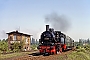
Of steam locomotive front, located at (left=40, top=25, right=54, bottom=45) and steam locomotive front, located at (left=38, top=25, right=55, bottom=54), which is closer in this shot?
steam locomotive front, located at (left=38, top=25, right=55, bottom=54)

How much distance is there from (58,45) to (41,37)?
3.11m

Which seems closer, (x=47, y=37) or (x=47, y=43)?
(x=47, y=43)

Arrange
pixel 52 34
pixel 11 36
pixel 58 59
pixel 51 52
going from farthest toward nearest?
pixel 11 36, pixel 52 34, pixel 51 52, pixel 58 59

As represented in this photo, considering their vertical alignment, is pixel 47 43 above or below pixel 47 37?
below

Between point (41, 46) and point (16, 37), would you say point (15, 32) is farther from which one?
point (41, 46)

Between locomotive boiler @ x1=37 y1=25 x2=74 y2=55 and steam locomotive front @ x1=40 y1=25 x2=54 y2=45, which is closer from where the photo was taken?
locomotive boiler @ x1=37 y1=25 x2=74 y2=55

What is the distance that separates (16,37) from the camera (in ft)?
155

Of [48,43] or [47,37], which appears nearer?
[48,43]

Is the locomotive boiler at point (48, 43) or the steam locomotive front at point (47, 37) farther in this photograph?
the steam locomotive front at point (47, 37)

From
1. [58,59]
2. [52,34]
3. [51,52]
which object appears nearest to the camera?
[58,59]

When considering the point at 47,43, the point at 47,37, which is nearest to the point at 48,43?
the point at 47,43

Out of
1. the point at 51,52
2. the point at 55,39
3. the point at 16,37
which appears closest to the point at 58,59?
the point at 51,52

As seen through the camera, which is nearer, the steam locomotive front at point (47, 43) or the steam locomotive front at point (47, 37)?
the steam locomotive front at point (47, 43)

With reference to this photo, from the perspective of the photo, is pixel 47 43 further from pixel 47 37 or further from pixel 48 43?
pixel 47 37
